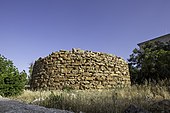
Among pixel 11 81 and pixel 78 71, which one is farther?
pixel 78 71

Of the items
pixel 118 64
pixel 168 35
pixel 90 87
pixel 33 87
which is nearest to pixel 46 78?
pixel 33 87

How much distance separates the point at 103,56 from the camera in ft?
46.5

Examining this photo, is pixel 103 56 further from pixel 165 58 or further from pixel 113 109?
pixel 113 109

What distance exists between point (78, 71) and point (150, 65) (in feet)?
22.6

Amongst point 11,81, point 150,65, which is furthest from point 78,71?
point 150,65

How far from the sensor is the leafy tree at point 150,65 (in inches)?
674

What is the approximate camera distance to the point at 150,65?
58.9ft

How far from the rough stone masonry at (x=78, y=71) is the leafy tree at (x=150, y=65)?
3.54m

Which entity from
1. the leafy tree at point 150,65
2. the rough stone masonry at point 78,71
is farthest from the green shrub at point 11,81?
the leafy tree at point 150,65

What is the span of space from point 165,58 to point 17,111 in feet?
47.7

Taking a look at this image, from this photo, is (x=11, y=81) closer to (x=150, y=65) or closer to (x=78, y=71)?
(x=78, y=71)

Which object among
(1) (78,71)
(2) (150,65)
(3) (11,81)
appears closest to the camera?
(3) (11,81)

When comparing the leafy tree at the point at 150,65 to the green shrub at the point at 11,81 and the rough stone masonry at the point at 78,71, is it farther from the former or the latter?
the green shrub at the point at 11,81

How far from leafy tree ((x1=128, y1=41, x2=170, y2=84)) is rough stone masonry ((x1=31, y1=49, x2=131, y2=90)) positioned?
11.6 feet
